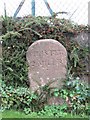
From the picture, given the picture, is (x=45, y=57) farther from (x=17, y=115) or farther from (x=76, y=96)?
(x=17, y=115)

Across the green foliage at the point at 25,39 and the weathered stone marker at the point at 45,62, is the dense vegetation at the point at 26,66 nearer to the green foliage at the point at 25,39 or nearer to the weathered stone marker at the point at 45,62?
the green foliage at the point at 25,39

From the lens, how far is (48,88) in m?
5.07

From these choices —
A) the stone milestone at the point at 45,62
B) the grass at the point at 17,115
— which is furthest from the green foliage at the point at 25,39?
the grass at the point at 17,115

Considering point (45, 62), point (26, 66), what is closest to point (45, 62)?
point (45, 62)

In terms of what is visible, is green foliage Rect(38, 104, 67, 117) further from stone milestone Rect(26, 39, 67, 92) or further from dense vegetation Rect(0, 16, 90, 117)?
stone milestone Rect(26, 39, 67, 92)

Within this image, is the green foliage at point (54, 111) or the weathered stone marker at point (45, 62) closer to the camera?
the green foliage at point (54, 111)

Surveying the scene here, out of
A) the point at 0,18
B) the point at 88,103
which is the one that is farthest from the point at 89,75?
the point at 0,18

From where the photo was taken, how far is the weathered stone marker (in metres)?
5.26

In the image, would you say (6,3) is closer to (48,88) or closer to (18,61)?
(18,61)

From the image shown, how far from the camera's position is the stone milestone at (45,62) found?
17.3 feet

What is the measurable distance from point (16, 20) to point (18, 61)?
3.01ft

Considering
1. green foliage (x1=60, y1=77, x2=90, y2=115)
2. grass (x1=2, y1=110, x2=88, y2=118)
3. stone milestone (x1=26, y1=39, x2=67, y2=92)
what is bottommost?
grass (x1=2, y1=110, x2=88, y2=118)

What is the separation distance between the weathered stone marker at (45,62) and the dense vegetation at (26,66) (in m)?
0.17

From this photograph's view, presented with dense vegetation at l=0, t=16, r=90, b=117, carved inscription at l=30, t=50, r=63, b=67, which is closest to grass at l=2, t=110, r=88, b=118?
dense vegetation at l=0, t=16, r=90, b=117
